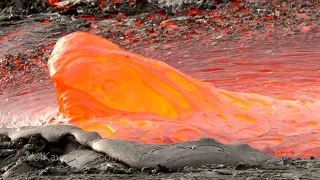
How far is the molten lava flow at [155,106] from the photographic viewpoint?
3355mm

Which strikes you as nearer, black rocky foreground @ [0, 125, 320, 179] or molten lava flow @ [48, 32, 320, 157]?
black rocky foreground @ [0, 125, 320, 179]

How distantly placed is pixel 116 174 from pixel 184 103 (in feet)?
4.38

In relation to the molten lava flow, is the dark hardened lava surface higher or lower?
lower

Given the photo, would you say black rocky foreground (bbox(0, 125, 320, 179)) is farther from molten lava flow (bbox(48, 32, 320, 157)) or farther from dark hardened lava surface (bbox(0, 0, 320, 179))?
dark hardened lava surface (bbox(0, 0, 320, 179))

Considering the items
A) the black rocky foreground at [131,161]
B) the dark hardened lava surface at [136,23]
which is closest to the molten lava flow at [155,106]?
the black rocky foreground at [131,161]

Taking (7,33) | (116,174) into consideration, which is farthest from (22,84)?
(116,174)

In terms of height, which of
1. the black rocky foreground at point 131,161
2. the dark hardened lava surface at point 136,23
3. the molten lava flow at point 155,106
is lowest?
the dark hardened lava surface at point 136,23

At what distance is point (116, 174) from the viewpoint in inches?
89.4

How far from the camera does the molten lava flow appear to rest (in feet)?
11.0

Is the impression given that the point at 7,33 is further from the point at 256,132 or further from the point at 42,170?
the point at 42,170

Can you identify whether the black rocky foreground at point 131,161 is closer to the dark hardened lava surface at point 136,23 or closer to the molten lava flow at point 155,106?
the molten lava flow at point 155,106

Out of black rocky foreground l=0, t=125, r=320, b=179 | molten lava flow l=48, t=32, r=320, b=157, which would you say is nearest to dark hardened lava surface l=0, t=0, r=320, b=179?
molten lava flow l=48, t=32, r=320, b=157

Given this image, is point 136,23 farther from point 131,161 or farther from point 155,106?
point 131,161

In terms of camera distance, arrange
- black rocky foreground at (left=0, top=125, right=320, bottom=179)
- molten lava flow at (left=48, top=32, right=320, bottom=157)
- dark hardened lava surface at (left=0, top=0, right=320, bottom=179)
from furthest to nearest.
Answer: dark hardened lava surface at (left=0, top=0, right=320, bottom=179)
molten lava flow at (left=48, top=32, right=320, bottom=157)
black rocky foreground at (left=0, top=125, right=320, bottom=179)
